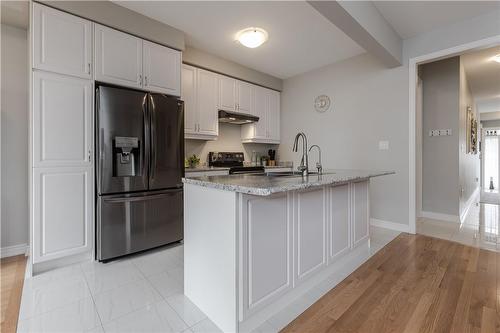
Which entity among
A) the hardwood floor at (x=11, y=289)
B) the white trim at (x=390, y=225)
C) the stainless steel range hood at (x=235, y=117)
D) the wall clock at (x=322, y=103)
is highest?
the wall clock at (x=322, y=103)

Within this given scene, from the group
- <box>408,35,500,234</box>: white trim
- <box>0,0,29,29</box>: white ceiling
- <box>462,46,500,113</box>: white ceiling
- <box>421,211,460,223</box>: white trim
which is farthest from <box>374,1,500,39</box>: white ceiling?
<box>0,0,29,29</box>: white ceiling

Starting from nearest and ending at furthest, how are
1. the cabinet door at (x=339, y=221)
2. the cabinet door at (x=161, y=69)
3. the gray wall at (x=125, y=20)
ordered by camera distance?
the cabinet door at (x=339, y=221)
the gray wall at (x=125, y=20)
the cabinet door at (x=161, y=69)

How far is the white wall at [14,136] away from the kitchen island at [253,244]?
2.29m

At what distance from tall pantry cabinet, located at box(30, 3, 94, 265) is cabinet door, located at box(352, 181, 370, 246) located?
8.43ft

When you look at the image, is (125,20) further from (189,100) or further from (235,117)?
(235,117)

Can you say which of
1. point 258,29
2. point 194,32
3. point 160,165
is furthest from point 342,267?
point 194,32

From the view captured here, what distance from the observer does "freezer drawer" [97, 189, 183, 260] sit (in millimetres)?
2354

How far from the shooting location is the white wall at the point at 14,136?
2.59 meters

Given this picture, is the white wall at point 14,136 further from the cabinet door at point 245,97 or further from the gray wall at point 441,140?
the gray wall at point 441,140

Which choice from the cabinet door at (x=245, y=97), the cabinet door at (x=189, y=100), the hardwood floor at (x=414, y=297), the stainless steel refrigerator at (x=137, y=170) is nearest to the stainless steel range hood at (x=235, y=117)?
the cabinet door at (x=245, y=97)

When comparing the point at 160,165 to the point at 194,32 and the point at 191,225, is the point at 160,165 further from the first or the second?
the point at 194,32

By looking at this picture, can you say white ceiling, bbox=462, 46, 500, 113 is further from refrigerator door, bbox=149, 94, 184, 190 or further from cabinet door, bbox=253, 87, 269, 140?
refrigerator door, bbox=149, 94, 184, 190

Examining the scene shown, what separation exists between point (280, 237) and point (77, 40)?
252cm

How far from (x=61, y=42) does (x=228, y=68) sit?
227 centimetres
